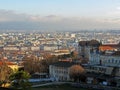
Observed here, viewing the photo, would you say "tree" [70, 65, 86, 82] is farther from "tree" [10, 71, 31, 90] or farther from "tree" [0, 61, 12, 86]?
"tree" [10, 71, 31, 90]

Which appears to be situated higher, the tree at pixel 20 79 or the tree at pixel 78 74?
the tree at pixel 20 79

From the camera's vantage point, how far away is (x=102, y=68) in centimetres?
5638

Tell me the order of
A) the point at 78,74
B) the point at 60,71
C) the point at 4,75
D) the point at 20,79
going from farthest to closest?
the point at 60,71, the point at 78,74, the point at 4,75, the point at 20,79

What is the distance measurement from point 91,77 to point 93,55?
40.8 ft

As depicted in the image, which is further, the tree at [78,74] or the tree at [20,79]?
the tree at [78,74]

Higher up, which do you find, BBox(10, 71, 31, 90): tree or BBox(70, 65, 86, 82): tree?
BBox(10, 71, 31, 90): tree

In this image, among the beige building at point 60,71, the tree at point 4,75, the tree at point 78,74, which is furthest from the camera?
the beige building at point 60,71

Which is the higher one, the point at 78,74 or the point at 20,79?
the point at 20,79

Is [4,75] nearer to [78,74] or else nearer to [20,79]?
[78,74]

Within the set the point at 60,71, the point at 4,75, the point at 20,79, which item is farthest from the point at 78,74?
the point at 20,79

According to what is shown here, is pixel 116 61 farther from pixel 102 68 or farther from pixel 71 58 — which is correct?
pixel 71 58

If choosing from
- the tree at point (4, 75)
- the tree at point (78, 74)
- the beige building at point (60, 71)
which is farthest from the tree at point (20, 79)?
the beige building at point (60, 71)

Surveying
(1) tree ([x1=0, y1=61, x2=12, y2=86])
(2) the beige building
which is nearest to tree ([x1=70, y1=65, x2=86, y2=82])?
(2) the beige building

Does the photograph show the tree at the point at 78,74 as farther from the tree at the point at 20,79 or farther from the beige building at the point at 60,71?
the tree at the point at 20,79
